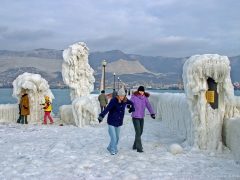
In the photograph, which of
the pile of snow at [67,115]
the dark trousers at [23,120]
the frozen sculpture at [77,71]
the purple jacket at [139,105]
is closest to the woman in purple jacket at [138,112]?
the purple jacket at [139,105]

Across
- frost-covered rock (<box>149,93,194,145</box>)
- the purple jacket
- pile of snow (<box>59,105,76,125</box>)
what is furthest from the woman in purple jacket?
pile of snow (<box>59,105,76,125</box>)

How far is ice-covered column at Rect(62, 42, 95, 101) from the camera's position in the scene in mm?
22594

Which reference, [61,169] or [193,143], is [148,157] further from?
[61,169]

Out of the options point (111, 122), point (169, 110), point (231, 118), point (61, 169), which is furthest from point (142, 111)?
point (169, 110)

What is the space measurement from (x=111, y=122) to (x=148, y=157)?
141cm

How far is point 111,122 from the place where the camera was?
10.7m

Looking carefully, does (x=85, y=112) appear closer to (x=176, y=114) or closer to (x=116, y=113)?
(x=176, y=114)

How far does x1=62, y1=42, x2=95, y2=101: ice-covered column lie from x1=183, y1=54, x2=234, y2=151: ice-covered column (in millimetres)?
12857

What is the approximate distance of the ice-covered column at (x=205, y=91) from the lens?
10.1m

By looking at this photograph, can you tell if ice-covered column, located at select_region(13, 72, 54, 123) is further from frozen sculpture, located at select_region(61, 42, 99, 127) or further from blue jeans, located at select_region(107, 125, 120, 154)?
blue jeans, located at select_region(107, 125, 120, 154)

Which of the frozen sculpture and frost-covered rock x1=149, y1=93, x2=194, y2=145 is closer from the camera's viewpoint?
frost-covered rock x1=149, y1=93, x2=194, y2=145

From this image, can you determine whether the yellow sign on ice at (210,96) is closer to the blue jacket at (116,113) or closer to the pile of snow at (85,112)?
the blue jacket at (116,113)

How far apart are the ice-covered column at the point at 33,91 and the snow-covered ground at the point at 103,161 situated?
776 centimetres

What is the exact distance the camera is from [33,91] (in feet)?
69.8
